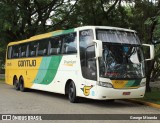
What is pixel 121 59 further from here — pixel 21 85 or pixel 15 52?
pixel 15 52

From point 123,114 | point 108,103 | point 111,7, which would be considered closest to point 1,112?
point 123,114

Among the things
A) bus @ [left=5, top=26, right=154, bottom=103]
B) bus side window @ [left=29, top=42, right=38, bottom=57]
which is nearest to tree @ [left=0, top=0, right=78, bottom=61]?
bus side window @ [left=29, top=42, right=38, bottom=57]

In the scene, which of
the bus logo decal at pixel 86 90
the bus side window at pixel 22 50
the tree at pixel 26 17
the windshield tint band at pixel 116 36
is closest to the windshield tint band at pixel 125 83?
the bus logo decal at pixel 86 90

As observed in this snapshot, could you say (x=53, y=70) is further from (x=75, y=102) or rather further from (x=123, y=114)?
(x=123, y=114)

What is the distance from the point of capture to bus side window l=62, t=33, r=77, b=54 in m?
16.4

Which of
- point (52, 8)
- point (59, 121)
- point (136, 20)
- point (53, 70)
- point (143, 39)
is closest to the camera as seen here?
point (59, 121)

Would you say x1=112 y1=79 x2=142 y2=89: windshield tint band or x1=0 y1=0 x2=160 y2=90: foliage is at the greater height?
x1=0 y1=0 x2=160 y2=90: foliage

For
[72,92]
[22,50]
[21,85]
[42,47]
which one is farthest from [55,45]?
[21,85]

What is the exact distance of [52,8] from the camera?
3281 centimetres

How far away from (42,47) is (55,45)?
1859 mm

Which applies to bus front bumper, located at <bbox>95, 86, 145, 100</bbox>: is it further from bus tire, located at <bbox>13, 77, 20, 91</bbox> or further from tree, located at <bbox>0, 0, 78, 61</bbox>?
tree, located at <bbox>0, 0, 78, 61</bbox>

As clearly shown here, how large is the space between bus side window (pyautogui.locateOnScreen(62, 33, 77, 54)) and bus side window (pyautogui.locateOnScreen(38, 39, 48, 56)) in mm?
2376

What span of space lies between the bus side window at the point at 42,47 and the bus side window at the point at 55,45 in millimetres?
654

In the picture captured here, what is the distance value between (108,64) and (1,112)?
4.59 m
